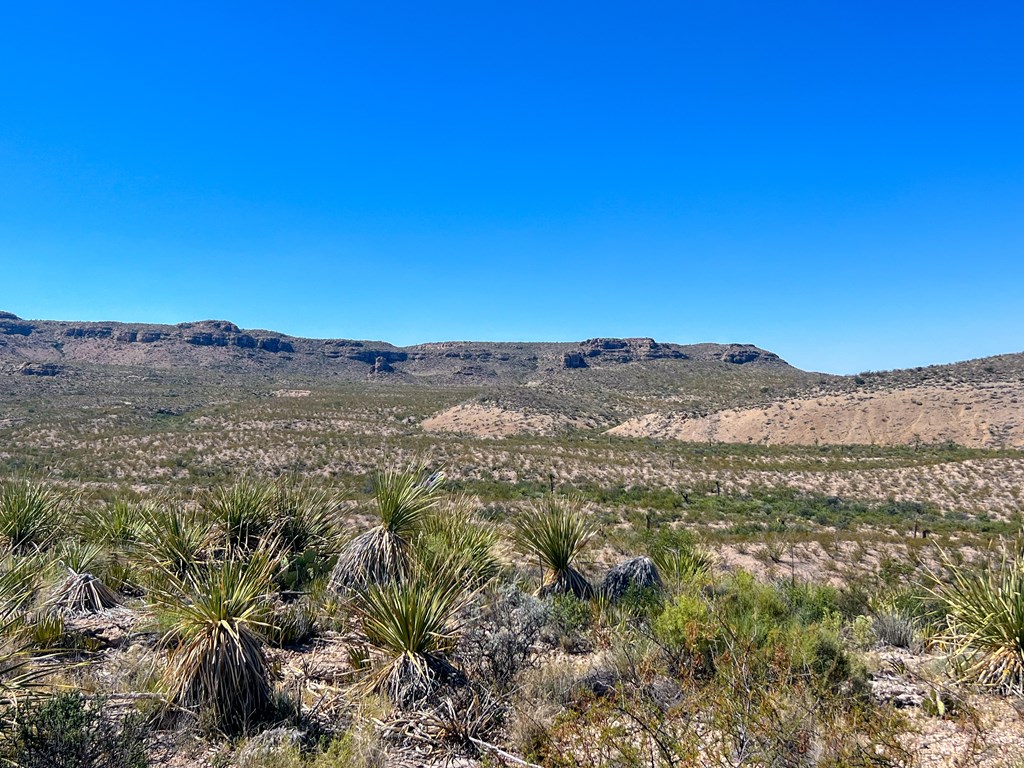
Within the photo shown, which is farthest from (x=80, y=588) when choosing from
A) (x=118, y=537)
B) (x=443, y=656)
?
(x=443, y=656)

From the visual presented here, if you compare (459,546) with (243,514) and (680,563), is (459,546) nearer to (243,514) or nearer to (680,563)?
(243,514)

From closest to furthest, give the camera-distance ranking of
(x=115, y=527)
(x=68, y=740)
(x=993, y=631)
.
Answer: (x=68, y=740) → (x=993, y=631) → (x=115, y=527)

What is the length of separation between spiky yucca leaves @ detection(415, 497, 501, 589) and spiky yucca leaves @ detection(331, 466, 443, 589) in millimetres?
221

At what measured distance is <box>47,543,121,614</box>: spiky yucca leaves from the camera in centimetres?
654

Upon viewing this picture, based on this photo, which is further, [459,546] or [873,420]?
[873,420]

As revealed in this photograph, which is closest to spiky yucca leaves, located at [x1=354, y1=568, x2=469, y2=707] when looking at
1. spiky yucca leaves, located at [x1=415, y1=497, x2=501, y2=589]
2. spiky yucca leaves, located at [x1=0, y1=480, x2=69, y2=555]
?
spiky yucca leaves, located at [x1=415, y1=497, x2=501, y2=589]

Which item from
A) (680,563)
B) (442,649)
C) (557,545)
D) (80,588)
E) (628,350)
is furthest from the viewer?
(628,350)

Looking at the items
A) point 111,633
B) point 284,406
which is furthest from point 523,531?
point 284,406

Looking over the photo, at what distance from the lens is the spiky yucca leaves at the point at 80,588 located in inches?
258

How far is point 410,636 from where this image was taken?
197 inches

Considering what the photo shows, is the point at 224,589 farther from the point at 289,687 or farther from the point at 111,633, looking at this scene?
the point at 111,633

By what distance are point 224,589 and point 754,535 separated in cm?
1871

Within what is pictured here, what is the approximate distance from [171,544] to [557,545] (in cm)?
509

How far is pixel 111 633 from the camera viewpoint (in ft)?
20.2
